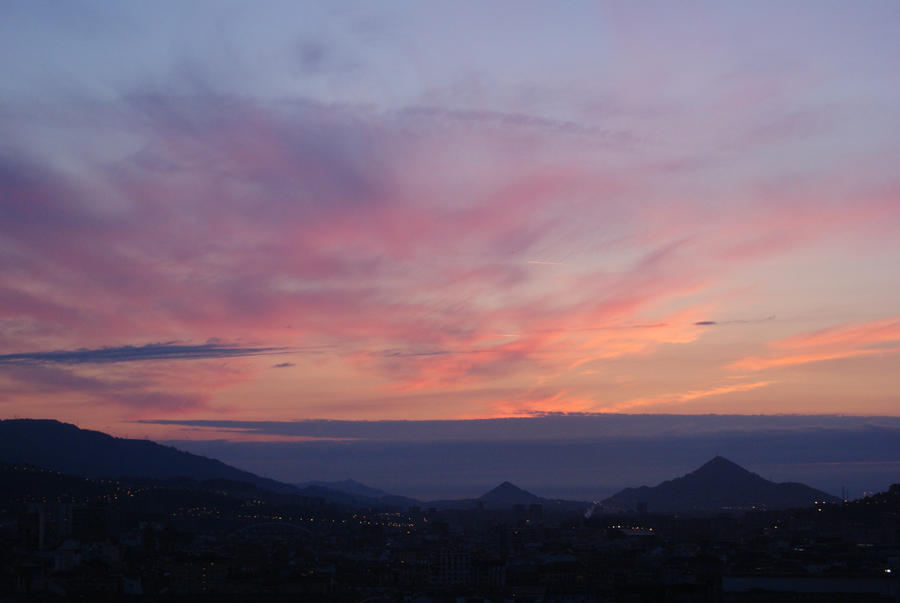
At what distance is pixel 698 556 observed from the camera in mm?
73500

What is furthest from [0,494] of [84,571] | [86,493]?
[84,571]

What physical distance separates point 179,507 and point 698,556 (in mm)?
99270

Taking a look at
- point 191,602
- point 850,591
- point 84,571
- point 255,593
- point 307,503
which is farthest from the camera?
point 307,503

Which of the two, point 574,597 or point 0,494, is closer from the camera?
point 574,597

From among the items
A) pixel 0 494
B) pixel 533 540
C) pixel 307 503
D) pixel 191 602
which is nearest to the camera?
pixel 191 602

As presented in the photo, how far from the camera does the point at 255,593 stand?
193ft

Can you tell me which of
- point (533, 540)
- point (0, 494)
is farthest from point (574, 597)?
point (0, 494)

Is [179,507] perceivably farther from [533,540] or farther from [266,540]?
[533,540]

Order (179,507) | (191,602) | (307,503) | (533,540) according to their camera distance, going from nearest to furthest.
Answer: (191,602), (533,540), (179,507), (307,503)

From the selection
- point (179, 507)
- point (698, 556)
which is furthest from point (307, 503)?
point (698, 556)

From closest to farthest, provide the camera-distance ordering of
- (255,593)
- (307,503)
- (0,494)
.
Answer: (255,593) → (0,494) → (307,503)

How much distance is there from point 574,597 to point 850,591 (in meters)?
13.5

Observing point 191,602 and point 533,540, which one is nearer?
point 191,602

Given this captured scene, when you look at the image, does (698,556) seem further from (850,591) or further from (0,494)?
(0,494)
